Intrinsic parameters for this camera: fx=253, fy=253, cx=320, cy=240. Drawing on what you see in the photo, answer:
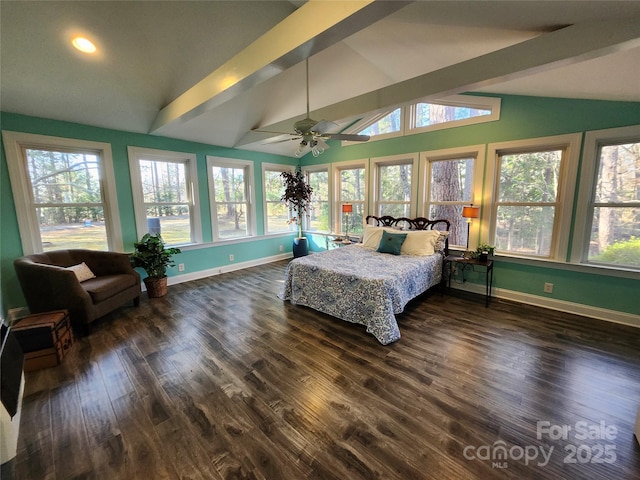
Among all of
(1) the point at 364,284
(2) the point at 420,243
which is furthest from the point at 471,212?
(1) the point at 364,284

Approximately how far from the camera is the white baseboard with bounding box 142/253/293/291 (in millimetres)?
4516

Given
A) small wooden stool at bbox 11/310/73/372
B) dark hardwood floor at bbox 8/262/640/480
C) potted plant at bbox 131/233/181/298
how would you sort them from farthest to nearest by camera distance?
potted plant at bbox 131/233/181/298 < small wooden stool at bbox 11/310/73/372 < dark hardwood floor at bbox 8/262/640/480

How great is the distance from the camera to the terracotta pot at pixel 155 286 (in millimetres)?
3809

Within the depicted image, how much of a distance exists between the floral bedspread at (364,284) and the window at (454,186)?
69 centimetres

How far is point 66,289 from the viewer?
2.67 meters

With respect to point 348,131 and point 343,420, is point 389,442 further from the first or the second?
point 348,131

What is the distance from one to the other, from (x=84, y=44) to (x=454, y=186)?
192 inches

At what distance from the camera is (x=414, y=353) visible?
243 centimetres

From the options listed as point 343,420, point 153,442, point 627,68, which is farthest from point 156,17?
point 627,68

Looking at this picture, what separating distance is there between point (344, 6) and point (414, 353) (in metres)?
2.73

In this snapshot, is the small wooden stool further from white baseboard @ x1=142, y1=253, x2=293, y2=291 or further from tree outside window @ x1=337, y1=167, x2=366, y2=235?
tree outside window @ x1=337, y1=167, x2=366, y2=235

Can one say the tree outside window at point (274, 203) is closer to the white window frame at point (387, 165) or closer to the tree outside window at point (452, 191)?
the white window frame at point (387, 165)

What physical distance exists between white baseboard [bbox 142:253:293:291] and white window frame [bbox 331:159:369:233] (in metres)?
1.58

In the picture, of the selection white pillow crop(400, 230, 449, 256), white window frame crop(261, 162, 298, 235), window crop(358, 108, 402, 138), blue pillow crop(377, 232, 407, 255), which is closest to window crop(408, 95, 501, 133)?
window crop(358, 108, 402, 138)
